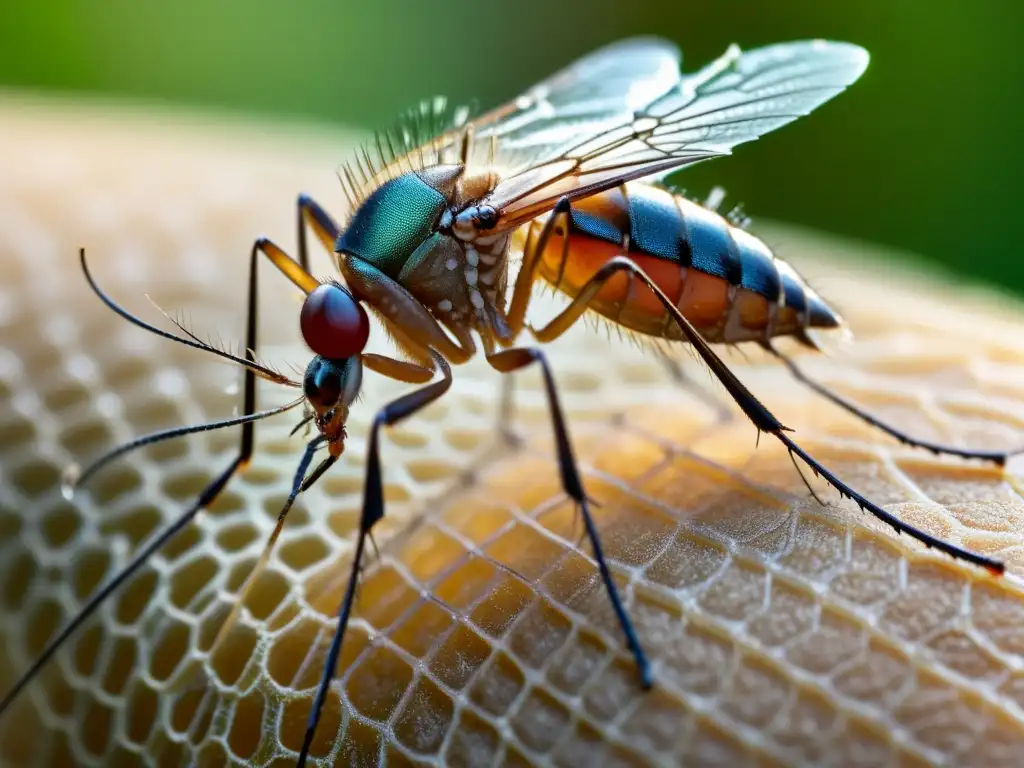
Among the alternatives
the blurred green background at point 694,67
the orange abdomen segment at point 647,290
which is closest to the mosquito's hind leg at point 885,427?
the orange abdomen segment at point 647,290

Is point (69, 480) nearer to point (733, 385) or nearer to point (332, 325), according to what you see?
point (332, 325)

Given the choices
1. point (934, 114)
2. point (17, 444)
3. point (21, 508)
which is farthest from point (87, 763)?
point (934, 114)

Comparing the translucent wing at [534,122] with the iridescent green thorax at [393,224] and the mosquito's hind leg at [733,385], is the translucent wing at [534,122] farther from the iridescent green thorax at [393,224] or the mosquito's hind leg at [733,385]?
the mosquito's hind leg at [733,385]

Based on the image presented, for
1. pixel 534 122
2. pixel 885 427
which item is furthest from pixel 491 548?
pixel 534 122

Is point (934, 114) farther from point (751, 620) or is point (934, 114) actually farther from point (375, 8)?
point (751, 620)

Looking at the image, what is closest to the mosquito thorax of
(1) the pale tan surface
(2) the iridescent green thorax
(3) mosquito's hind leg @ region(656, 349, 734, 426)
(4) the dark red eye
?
(2) the iridescent green thorax

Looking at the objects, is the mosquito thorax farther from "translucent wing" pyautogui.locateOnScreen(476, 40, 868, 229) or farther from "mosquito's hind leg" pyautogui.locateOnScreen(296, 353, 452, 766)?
"mosquito's hind leg" pyautogui.locateOnScreen(296, 353, 452, 766)
